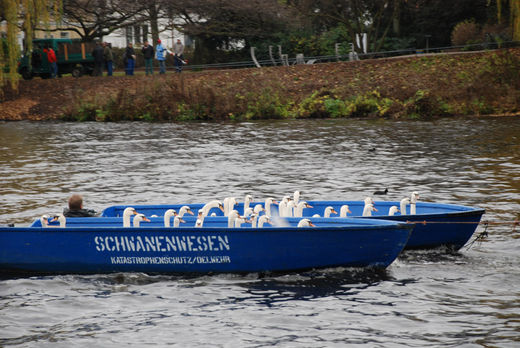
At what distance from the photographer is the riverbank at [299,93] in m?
41.1

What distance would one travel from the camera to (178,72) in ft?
157

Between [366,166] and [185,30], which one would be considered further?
[185,30]

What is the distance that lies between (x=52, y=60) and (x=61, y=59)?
166 cm

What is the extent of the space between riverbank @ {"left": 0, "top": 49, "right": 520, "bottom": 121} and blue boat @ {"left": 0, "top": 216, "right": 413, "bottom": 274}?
26.7 metres

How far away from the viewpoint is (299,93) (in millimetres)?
44000

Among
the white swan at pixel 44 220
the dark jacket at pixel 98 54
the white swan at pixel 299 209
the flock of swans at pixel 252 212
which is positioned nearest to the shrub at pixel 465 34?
the dark jacket at pixel 98 54

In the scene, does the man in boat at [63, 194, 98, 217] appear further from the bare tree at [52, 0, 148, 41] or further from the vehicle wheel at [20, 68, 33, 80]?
the bare tree at [52, 0, 148, 41]

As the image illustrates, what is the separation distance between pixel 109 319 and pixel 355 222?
4.94 m

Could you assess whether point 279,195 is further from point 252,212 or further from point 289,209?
point 252,212

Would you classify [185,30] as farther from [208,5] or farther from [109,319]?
[109,319]

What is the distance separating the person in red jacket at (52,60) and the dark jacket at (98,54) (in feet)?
8.74

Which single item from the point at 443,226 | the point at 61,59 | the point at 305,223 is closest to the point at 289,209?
the point at 305,223

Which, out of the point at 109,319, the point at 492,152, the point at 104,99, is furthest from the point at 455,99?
the point at 109,319

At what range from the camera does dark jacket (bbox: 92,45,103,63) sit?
47.7 metres
